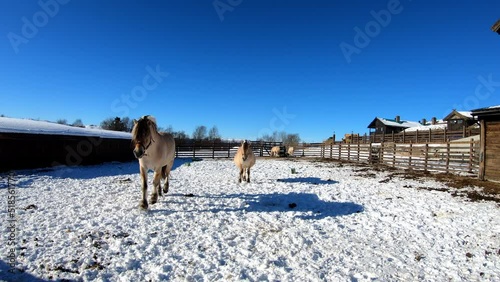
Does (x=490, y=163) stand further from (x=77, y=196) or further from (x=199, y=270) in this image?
(x=77, y=196)

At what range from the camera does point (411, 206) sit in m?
7.74

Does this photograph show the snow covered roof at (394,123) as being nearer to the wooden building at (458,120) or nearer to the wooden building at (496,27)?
the wooden building at (458,120)

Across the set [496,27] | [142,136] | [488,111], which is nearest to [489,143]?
[488,111]

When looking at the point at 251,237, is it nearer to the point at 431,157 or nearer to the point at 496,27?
the point at 496,27

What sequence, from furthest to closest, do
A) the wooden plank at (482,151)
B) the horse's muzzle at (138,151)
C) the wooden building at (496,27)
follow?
the wooden building at (496,27)
the wooden plank at (482,151)
the horse's muzzle at (138,151)

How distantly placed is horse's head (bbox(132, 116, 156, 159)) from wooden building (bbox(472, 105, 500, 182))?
14.5m

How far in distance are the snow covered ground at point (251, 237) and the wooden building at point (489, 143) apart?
5.39 metres

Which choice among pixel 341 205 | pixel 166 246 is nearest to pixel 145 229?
pixel 166 246

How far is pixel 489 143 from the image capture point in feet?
40.2

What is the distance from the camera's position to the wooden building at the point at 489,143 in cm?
1187

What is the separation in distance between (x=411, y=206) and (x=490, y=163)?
7.85 m

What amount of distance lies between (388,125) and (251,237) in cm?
5940

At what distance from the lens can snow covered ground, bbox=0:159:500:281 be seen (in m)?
3.91

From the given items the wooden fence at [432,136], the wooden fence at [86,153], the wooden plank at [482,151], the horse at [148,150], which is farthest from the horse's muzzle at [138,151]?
the wooden fence at [432,136]
